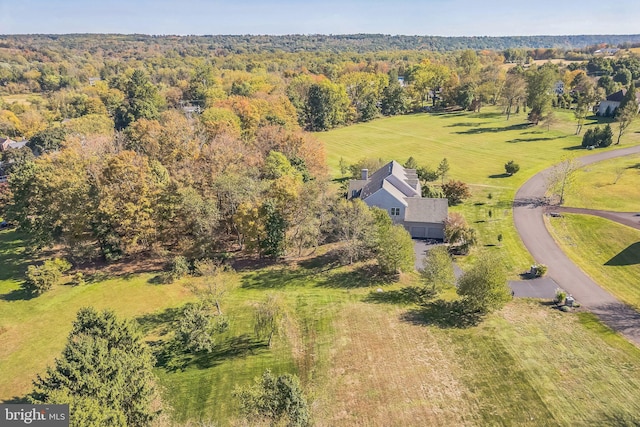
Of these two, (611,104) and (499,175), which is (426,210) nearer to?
(499,175)

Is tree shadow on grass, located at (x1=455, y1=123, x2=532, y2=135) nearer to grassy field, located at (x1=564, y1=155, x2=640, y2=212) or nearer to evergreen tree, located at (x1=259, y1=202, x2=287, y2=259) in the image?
grassy field, located at (x1=564, y1=155, x2=640, y2=212)

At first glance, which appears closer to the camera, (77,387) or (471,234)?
(77,387)

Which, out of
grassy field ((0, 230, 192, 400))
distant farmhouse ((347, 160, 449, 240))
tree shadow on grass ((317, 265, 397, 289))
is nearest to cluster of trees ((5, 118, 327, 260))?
grassy field ((0, 230, 192, 400))

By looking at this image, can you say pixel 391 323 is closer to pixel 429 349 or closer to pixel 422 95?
pixel 429 349

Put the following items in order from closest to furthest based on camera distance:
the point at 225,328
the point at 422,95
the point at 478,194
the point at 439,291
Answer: the point at 225,328, the point at 439,291, the point at 478,194, the point at 422,95

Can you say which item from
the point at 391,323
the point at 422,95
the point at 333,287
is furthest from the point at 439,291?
the point at 422,95

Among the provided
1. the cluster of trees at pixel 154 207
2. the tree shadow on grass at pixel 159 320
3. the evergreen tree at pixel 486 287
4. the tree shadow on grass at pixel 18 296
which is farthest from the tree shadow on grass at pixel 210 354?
the tree shadow on grass at pixel 18 296

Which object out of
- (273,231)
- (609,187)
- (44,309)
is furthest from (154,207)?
(609,187)
